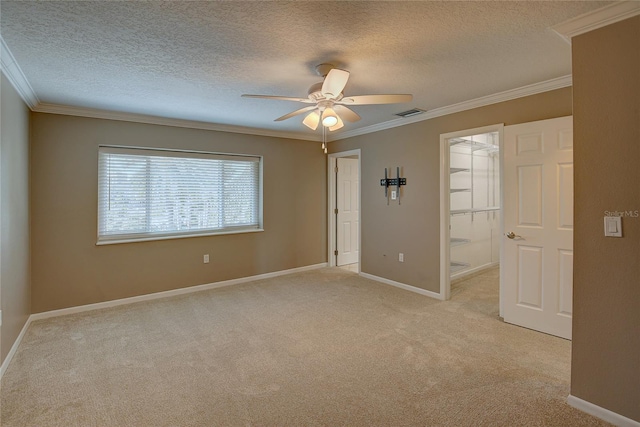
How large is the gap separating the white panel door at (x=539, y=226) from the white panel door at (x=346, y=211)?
3.06 m

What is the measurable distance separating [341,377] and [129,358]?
172 centimetres

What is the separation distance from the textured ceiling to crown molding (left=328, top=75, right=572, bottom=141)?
0.37 ft

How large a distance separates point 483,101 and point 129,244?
445 centimetres

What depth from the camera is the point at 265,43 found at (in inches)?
85.2

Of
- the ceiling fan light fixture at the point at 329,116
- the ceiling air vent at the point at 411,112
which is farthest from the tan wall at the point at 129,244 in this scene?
the ceiling fan light fixture at the point at 329,116

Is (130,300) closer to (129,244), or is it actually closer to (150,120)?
(129,244)

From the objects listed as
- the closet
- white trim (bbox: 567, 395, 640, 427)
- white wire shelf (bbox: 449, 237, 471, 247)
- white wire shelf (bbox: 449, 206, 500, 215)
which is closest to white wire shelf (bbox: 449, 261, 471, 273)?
the closet

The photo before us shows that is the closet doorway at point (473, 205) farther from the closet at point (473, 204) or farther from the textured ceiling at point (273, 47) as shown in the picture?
the textured ceiling at point (273, 47)

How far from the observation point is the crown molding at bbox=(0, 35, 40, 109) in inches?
88.5

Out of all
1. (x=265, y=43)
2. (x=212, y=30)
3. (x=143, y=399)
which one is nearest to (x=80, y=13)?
(x=212, y=30)

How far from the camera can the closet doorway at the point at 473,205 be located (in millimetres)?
4953

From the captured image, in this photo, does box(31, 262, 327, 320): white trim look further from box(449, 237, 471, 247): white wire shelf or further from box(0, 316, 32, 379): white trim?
box(449, 237, 471, 247): white wire shelf

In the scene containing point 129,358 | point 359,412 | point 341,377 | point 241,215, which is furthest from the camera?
point 241,215

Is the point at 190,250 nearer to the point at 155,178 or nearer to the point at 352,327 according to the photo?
the point at 155,178
